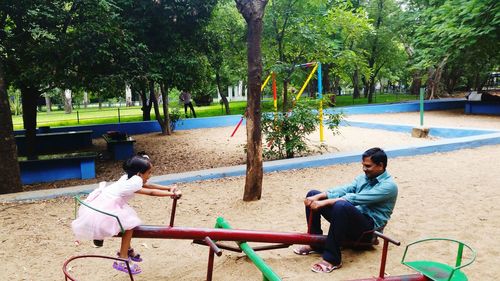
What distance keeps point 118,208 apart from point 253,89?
8.86 ft

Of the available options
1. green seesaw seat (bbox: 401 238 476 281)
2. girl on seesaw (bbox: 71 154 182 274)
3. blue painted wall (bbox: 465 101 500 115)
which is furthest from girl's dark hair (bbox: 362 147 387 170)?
blue painted wall (bbox: 465 101 500 115)

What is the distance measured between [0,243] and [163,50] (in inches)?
244

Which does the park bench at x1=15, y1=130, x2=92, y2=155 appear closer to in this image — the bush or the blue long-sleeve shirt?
the bush

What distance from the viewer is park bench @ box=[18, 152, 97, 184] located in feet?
25.2

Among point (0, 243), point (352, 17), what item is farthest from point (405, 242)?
point (352, 17)

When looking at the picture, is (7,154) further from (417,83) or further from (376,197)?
(417,83)

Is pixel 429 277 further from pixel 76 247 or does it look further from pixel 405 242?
pixel 76 247

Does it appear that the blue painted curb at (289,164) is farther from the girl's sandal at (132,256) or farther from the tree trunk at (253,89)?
the girl's sandal at (132,256)

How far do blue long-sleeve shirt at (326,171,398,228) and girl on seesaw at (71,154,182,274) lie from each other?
153cm

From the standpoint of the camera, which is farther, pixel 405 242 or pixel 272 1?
pixel 272 1

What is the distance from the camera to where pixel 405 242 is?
398 centimetres

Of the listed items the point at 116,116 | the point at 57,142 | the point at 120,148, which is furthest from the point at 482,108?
the point at 116,116

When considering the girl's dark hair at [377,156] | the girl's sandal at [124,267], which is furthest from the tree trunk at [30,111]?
the girl's dark hair at [377,156]

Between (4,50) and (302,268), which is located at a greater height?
(4,50)
